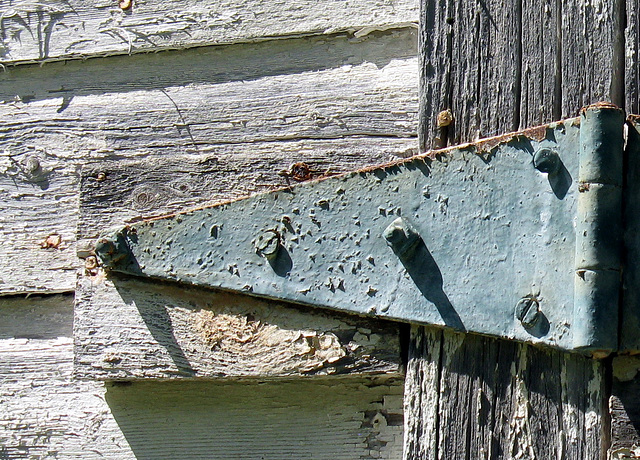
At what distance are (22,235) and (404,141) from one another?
28.3 inches

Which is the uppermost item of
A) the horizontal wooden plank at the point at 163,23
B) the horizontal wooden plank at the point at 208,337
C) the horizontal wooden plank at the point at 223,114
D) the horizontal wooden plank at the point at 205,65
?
the horizontal wooden plank at the point at 163,23

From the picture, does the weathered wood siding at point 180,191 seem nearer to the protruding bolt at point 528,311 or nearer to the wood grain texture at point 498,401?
the wood grain texture at point 498,401

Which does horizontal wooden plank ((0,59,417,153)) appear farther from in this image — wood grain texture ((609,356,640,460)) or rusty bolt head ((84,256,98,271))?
wood grain texture ((609,356,640,460))

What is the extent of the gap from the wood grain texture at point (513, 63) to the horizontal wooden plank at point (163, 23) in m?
0.13

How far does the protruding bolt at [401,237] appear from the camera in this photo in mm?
1085

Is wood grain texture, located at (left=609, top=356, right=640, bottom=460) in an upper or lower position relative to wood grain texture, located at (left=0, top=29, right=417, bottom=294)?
lower

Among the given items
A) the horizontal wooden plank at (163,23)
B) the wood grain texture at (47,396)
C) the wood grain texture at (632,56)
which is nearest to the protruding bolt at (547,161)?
the wood grain texture at (632,56)

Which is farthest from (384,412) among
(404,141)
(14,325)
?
(14,325)

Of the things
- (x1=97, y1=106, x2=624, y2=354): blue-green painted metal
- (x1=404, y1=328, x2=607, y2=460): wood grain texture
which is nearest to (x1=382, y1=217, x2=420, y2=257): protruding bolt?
(x1=97, y1=106, x2=624, y2=354): blue-green painted metal

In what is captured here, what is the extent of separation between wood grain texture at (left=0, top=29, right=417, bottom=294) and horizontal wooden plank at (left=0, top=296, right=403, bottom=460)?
110mm

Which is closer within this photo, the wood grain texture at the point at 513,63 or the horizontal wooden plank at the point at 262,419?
the wood grain texture at the point at 513,63

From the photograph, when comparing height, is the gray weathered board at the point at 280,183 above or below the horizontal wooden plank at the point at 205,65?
below

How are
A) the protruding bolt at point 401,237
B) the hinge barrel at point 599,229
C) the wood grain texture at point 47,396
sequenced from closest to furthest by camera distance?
the hinge barrel at point 599,229
the protruding bolt at point 401,237
the wood grain texture at point 47,396

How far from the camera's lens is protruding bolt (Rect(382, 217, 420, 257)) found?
108cm
